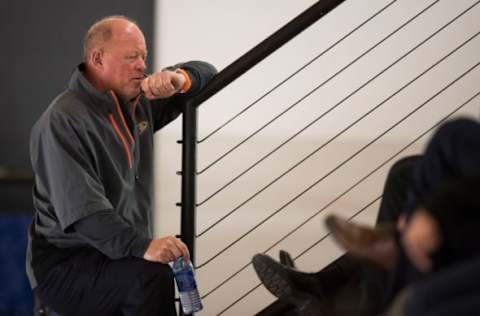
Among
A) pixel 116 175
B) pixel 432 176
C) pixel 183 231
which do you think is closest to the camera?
pixel 432 176

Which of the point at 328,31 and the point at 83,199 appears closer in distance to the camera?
the point at 83,199

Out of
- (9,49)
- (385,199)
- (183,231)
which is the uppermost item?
(9,49)

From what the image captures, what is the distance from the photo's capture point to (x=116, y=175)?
7.69ft

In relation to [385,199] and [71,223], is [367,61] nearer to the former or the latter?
[385,199]

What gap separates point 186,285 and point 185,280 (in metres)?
0.02

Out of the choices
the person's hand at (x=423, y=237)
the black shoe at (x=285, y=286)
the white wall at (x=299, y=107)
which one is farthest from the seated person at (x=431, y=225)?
the white wall at (x=299, y=107)

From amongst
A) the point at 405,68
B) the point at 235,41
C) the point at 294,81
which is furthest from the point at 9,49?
the point at 405,68

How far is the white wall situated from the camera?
12.1 ft

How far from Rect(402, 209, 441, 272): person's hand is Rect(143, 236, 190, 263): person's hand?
862 millimetres

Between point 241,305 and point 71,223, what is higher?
point 71,223

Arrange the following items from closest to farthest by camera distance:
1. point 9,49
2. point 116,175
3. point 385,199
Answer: point 385,199, point 116,175, point 9,49

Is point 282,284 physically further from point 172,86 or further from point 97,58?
point 97,58

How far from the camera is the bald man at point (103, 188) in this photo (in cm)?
216

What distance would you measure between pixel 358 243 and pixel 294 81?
2.16m
